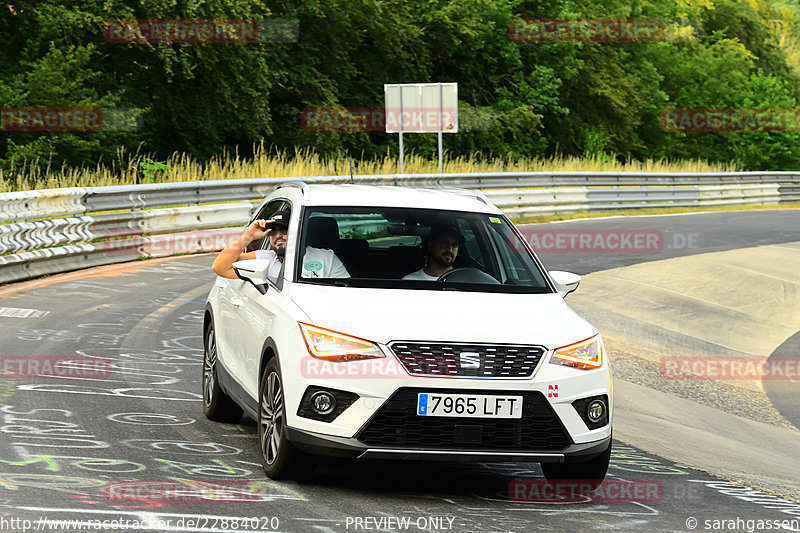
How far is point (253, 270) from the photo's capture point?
23.3ft

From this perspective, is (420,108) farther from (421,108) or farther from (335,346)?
(335,346)

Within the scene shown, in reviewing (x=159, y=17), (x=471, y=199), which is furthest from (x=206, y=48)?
(x=471, y=199)

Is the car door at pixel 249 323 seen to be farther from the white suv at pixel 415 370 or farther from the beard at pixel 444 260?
the beard at pixel 444 260

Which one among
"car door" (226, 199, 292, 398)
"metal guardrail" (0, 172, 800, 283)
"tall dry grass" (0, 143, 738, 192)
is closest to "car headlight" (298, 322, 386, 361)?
"car door" (226, 199, 292, 398)

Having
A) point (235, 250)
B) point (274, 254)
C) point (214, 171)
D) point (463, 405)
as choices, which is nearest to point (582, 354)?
point (463, 405)

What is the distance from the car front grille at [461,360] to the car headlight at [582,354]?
0.22 meters

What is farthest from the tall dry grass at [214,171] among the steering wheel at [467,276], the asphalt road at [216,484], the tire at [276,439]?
A: the tire at [276,439]

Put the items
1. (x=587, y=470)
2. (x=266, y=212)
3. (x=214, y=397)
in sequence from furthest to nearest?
(x=266, y=212)
(x=214, y=397)
(x=587, y=470)

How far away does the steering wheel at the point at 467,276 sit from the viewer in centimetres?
736

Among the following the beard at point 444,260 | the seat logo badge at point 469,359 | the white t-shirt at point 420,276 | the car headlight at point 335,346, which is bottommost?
the seat logo badge at point 469,359

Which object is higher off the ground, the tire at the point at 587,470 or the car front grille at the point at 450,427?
the car front grille at the point at 450,427

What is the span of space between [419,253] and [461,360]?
1665 millimetres

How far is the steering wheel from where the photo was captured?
7357mm

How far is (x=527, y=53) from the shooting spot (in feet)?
168
